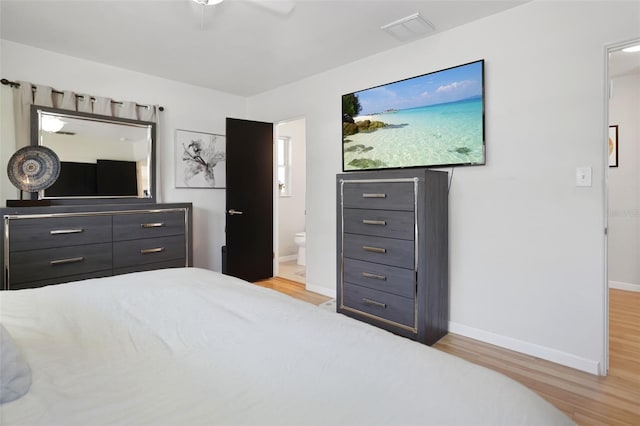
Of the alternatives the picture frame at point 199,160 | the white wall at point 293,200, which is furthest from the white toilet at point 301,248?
the picture frame at point 199,160

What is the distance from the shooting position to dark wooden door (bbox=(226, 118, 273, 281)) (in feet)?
13.8

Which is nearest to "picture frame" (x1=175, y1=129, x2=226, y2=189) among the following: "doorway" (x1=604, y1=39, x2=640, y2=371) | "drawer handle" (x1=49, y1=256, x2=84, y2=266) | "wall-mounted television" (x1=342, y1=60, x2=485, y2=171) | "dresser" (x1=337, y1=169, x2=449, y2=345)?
"drawer handle" (x1=49, y1=256, x2=84, y2=266)

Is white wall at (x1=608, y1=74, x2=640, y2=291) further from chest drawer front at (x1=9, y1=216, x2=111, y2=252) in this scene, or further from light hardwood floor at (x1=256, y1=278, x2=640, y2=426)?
chest drawer front at (x1=9, y1=216, x2=111, y2=252)

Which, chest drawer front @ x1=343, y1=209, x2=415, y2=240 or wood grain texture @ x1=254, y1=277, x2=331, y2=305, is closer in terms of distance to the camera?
chest drawer front @ x1=343, y1=209, x2=415, y2=240

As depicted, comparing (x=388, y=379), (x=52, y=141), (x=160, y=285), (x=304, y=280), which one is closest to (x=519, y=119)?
(x=388, y=379)

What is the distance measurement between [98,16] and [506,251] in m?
3.56

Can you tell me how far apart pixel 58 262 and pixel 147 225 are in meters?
0.75

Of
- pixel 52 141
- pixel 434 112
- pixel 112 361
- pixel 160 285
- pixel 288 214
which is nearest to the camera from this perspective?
pixel 112 361

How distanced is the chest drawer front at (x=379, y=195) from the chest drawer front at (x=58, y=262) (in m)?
2.21

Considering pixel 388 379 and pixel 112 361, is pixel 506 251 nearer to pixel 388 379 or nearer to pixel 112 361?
pixel 388 379

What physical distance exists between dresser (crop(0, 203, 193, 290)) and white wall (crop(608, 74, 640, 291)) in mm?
4920

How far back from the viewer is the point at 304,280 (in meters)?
4.51

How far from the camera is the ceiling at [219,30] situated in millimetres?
2494

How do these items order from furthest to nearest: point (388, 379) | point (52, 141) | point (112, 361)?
point (52, 141) < point (112, 361) < point (388, 379)
